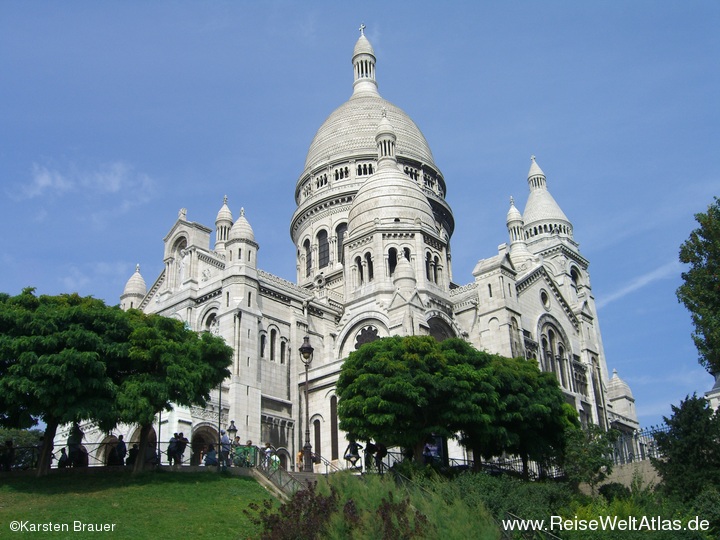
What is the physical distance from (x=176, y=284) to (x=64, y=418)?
27639mm

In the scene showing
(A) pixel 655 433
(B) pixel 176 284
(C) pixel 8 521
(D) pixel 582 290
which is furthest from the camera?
(D) pixel 582 290

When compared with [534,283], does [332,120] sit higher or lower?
higher

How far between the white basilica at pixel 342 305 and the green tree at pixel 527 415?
33.1 ft

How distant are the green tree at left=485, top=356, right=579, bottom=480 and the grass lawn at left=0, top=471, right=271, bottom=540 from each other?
11822 millimetres

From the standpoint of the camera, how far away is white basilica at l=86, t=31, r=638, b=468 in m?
47.0

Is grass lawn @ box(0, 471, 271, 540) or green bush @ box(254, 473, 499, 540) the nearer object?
green bush @ box(254, 473, 499, 540)

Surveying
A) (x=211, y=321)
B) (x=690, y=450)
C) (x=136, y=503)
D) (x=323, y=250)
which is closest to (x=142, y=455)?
(x=136, y=503)

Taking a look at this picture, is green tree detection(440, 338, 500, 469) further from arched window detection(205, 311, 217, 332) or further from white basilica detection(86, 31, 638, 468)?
arched window detection(205, 311, 217, 332)

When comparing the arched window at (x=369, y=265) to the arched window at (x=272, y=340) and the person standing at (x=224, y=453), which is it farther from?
the person standing at (x=224, y=453)

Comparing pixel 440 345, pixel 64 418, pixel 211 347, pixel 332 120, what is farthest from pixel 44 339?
pixel 332 120

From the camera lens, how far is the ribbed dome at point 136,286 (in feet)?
195

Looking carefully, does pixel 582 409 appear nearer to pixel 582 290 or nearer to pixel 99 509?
pixel 582 290

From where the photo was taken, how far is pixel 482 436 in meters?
33.9

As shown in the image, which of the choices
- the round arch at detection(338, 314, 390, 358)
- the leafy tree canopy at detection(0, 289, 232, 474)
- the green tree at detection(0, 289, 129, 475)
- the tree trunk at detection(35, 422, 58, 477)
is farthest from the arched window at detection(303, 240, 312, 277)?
the tree trunk at detection(35, 422, 58, 477)
